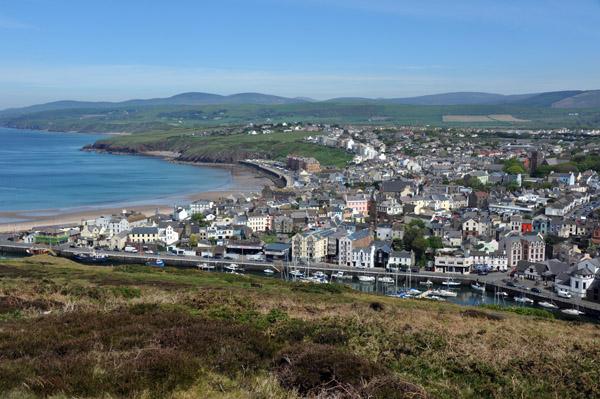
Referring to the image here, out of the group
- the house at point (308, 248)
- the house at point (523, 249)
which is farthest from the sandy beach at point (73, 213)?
the house at point (523, 249)

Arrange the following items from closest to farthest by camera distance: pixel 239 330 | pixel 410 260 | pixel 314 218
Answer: pixel 239 330, pixel 410 260, pixel 314 218

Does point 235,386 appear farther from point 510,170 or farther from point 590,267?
point 510,170

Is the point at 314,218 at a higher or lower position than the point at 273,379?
lower

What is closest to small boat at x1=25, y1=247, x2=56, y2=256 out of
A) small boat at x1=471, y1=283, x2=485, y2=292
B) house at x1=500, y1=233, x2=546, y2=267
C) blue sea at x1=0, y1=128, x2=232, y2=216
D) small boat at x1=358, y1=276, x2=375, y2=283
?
blue sea at x1=0, y1=128, x2=232, y2=216

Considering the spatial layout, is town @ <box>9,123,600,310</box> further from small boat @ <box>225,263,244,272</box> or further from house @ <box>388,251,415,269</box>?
small boat @ <box>225,263,244,272</box>

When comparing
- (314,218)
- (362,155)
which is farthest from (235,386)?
(362,155)

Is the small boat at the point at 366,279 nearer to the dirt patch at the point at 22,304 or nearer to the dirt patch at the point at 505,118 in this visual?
the dirt patch at the point at 22,304
